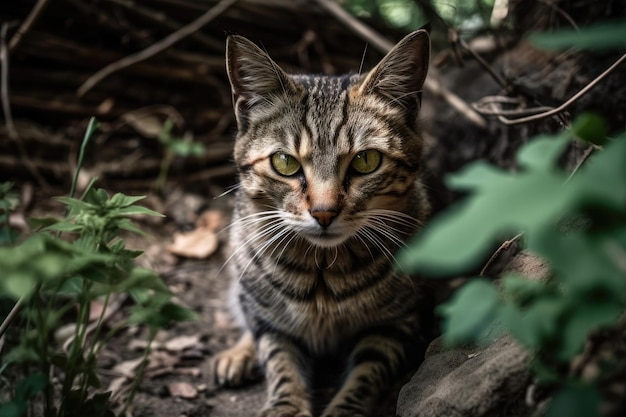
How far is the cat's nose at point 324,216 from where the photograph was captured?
6.48 feet

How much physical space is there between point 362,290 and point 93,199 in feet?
3.80

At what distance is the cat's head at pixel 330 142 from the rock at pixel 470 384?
22.9 inches

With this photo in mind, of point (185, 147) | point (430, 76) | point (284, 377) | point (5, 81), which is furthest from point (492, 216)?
point (5, 81)

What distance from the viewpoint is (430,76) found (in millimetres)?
3414

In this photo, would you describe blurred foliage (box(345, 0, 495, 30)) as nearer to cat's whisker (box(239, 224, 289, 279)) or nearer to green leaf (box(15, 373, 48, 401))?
cat's whisker (box(239, 224, 289, 279))

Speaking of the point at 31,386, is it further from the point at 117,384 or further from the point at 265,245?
the point at 265,245

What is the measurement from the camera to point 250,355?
8.63 feet

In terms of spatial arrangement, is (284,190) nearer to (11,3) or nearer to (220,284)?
(220,284)

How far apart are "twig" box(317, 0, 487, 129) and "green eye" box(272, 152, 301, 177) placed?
1.43 meters

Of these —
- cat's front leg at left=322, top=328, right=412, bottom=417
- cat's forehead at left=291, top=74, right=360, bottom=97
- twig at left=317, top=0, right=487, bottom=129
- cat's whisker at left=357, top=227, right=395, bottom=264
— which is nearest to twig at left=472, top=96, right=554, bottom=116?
twig at left=317, top=0, right=487, bottom=129

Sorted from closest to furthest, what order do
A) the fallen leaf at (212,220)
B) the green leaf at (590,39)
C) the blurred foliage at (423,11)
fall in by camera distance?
1. the green leaf at (590,39)
2. the blurred foliage at (423,11)
3. the fallen leaf at (212,220)

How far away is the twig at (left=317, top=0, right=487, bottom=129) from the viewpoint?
3.22 metres

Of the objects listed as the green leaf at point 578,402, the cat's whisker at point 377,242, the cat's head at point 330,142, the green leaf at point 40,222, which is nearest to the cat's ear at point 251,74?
the cat's head at point 330,142

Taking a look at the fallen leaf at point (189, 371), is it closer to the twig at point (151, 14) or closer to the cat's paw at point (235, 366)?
the cat's paw at point (235, 366)
